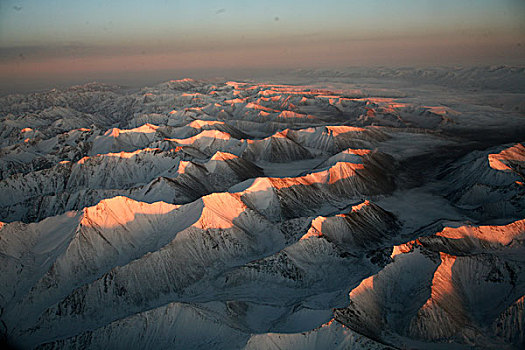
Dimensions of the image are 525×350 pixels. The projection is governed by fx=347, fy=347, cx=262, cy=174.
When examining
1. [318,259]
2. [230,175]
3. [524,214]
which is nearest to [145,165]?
[230,175]

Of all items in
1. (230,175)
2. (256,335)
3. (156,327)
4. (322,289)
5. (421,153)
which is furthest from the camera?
(421,153)

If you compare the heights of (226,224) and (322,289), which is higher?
(226,224)

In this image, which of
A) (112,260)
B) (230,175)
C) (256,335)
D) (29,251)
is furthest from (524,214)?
(29,251)

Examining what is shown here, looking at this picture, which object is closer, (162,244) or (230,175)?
(162,244)

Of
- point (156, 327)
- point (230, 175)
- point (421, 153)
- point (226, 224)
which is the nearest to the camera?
point (156, 327)

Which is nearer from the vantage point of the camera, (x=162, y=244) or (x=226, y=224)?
(x=162, y=244)

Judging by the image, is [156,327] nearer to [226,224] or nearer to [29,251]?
[226,224]

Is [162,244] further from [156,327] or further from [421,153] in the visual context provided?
[421,153]

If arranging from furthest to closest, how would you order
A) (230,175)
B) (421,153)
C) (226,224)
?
(421,153), (230,175), (226,224)

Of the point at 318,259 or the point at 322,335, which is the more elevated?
the point at 322,335
